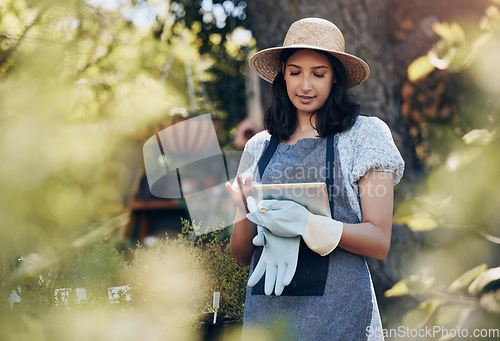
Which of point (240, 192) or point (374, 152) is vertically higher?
point (374, 152)

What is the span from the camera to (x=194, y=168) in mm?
3279

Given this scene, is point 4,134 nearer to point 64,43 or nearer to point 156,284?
point 64,43

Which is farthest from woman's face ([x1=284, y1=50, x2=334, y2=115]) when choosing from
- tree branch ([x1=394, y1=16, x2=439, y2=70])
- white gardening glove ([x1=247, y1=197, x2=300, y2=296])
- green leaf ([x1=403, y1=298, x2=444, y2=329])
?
tree branch ([x1=394, y1=16, x2=439, y2=70])

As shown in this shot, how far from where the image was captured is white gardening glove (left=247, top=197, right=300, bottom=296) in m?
1.51

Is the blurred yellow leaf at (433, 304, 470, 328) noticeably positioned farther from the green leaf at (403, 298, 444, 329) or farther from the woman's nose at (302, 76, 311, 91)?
the woman's nose at (302, 76, 311, 91)

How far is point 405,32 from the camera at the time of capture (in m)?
3.95

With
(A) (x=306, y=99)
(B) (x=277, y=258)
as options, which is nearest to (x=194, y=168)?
(A) (x=306, y=99)

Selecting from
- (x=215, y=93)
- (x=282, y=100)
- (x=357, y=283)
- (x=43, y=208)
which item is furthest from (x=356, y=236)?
(x=215, y=93)

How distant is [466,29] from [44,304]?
3967 millimetres

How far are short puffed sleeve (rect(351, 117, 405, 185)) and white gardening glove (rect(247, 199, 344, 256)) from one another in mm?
205

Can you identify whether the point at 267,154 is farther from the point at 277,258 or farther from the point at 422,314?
the point at 422,314

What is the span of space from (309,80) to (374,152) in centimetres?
34

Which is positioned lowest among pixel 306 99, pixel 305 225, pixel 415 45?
pixel 305 225

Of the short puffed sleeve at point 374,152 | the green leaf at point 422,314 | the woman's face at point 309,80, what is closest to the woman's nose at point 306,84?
the woman's face at point 309,80
